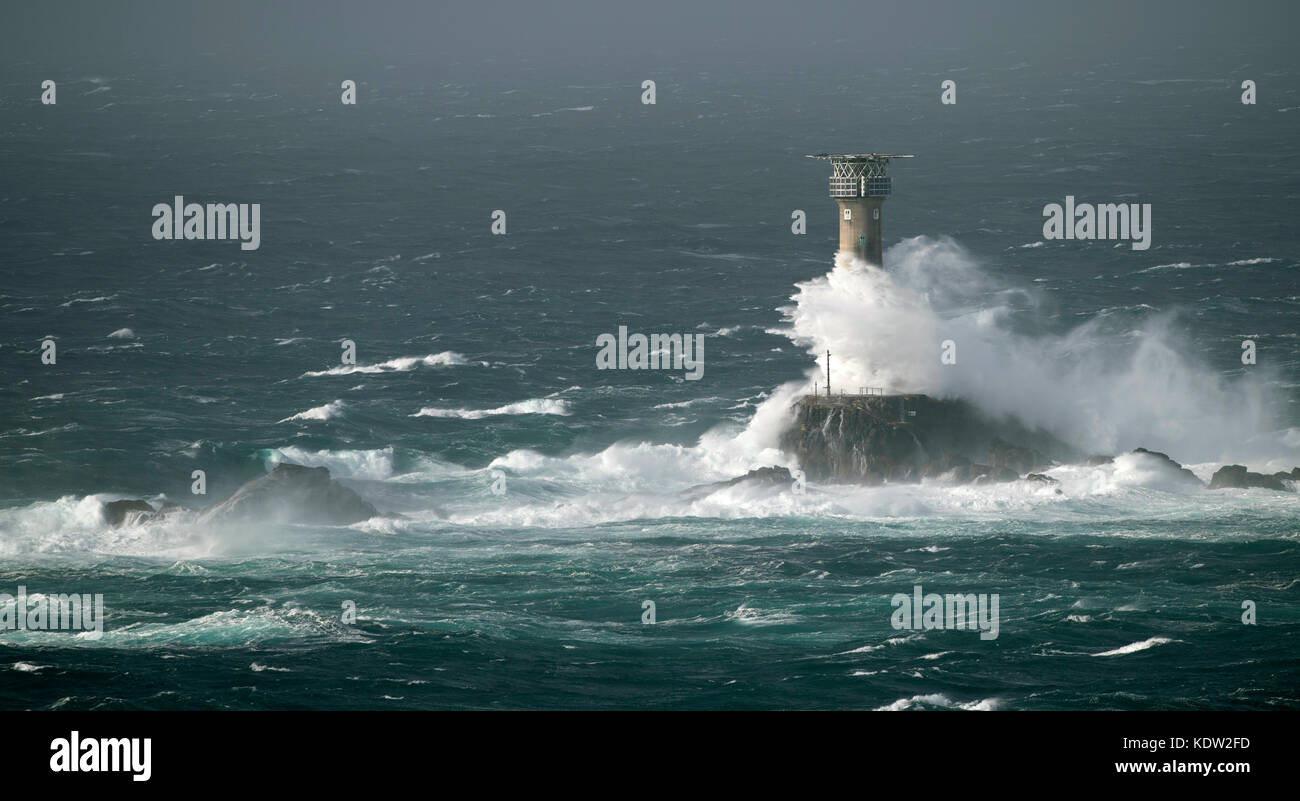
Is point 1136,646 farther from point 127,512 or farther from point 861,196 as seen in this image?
point 127,512

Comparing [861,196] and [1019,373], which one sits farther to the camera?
[1019,373]

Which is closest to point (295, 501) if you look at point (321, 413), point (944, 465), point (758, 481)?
point (321, 413)

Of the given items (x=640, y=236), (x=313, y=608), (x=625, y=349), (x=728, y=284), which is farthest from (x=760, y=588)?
(x=640, y=236)

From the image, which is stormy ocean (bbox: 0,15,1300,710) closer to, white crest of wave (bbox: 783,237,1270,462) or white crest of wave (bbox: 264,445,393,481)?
white crest of wave (bbox: 783,237,1270,462)

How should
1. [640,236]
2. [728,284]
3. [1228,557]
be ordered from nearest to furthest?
[1228,557] < [728,284] < [640,236]

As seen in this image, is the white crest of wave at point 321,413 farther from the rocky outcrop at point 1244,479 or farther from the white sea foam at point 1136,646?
the white sea foam at point 1136,646
